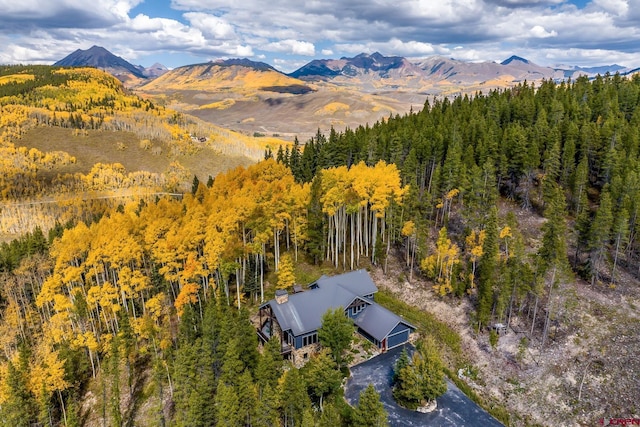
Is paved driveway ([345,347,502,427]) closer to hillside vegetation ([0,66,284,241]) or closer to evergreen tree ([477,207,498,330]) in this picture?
evergreen tree ([477,207,498,330])

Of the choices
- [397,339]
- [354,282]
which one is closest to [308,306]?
[354,282]

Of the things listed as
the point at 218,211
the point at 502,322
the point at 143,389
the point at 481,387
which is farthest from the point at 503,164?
the point at 143,389

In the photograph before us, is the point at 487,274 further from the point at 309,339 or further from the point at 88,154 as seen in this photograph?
the point at 88,154

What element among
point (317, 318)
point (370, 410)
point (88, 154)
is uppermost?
point (370, 410)

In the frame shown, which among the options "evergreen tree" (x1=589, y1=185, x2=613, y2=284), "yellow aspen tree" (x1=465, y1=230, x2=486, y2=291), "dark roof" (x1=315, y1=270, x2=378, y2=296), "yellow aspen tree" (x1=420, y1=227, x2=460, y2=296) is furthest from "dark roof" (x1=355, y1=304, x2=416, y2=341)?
"evergreen tree" (x1=589, y1=185, x2=613, y2=284)

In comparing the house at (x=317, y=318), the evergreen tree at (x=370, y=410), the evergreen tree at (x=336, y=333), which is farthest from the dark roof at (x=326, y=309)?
the evergreen tree at (x=370, y=410)

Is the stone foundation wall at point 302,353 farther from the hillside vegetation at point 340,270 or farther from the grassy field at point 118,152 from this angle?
the grassy field at point 118,152
